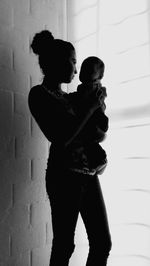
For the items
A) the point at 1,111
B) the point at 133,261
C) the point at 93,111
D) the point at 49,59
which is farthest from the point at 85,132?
the point at 133,261

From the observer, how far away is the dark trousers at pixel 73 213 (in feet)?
5.30

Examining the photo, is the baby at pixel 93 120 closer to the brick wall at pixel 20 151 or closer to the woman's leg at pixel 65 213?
the woman's leg at pixel 65 213

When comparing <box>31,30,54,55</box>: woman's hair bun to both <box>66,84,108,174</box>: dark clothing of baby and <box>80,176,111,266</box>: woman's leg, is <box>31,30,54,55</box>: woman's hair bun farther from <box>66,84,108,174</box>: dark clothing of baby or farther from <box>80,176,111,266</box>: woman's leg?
<box>80,176,111,266</box>: woman's leg

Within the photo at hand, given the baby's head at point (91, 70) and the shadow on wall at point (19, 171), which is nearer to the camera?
the baby's head at point (91, 70)

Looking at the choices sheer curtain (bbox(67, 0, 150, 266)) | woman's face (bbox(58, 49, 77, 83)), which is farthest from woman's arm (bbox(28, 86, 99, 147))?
sheer curtain (bbox(67, 0, 150, 266))

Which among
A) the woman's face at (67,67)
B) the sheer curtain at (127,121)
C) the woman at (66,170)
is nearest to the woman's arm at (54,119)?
the woman at (66,170)

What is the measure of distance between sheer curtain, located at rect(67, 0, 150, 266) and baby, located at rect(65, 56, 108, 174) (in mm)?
282

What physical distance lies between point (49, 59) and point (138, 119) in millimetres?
597

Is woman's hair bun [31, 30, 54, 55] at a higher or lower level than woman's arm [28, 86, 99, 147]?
higher

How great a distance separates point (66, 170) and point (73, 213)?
193mm

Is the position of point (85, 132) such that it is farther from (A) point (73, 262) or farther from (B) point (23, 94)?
(A) point (73, 262)

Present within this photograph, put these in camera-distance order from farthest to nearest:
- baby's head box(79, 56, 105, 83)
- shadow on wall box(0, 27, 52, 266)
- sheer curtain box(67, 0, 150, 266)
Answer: shadow on wall box(0, 27, 52, 266) → sheer curtain box(67, 0, 150, 266) → baby's head box(79, 56, 105, 83)

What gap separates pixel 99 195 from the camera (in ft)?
5.59

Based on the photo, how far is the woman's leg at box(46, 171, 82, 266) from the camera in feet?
5.28
